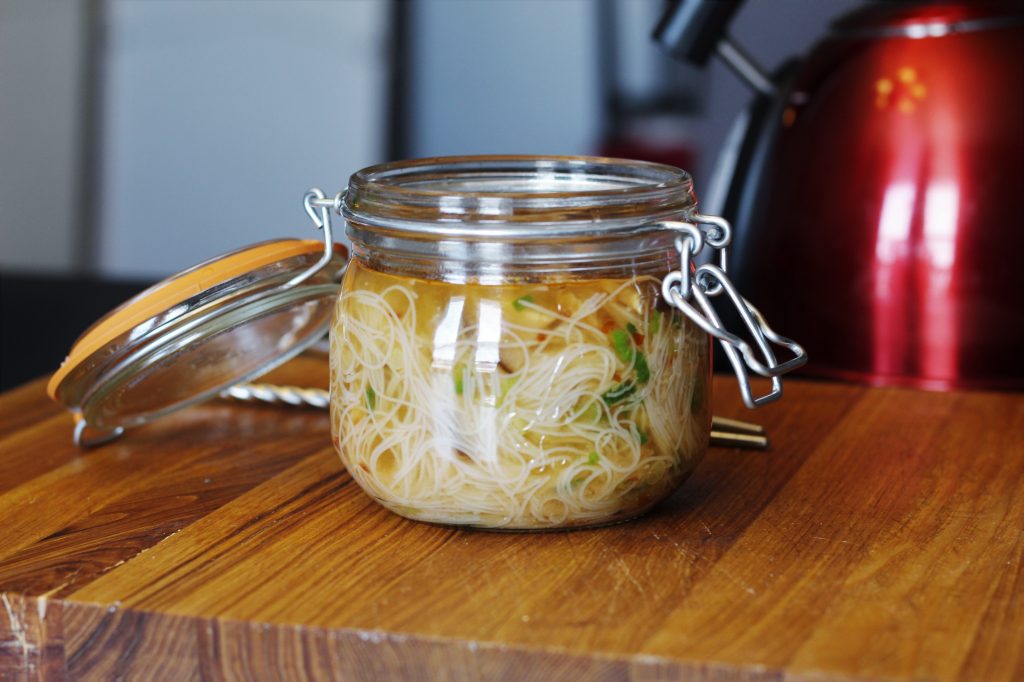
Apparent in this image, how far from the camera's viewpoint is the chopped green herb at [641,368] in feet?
1.72

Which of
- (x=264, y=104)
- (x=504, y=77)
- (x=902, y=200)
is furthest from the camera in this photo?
(x=264, y=104)

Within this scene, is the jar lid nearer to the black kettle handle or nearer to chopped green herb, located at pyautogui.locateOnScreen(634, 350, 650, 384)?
chopped green herb, located at pyautogui.locateOnScreen(634, 350, 650, 384)

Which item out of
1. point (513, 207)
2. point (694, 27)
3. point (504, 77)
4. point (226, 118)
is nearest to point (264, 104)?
point (226, 118)

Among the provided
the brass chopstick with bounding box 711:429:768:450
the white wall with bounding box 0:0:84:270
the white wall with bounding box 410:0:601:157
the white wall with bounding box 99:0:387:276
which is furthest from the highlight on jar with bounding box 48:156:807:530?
the white wall with bounding box 0:0:84:270

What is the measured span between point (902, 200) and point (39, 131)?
2.62 m

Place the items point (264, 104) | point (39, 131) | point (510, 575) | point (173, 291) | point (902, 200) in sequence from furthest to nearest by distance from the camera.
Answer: point (39, 131)
point (264, 104)
point (902, 200)
point (173, 291)
point (510, 575)

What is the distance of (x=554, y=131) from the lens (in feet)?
8.13

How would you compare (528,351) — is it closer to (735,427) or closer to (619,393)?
(619,393)

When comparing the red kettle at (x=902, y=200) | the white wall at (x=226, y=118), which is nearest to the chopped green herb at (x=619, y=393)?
the red kettle at (x=902, y=200)

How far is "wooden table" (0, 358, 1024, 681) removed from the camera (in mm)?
438

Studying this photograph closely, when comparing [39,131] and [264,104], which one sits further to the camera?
[39,131]

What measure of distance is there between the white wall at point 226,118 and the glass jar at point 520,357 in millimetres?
1996

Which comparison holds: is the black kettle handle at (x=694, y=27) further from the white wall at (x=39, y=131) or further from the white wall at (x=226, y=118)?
the white wall at (x=39, y=131)

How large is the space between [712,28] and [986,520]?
0.43 m
